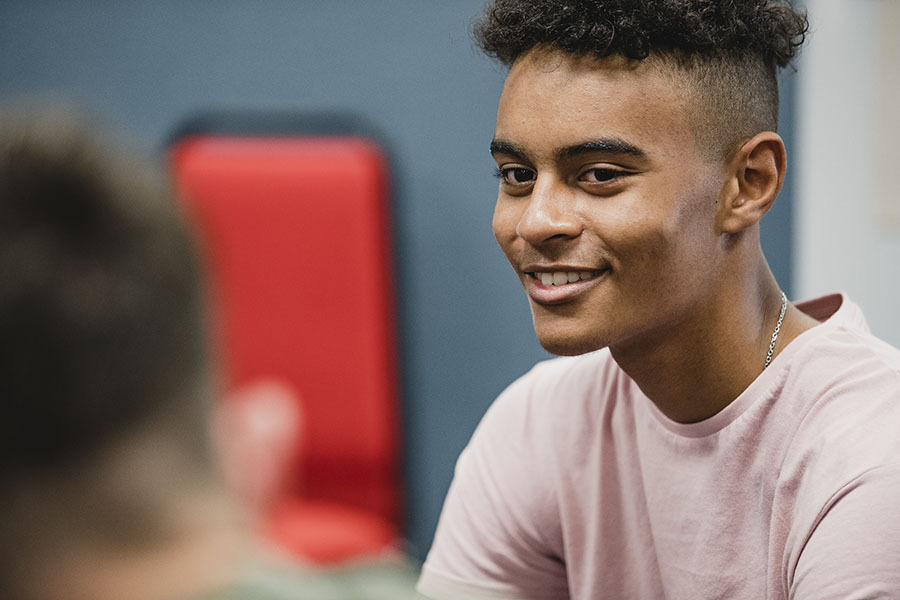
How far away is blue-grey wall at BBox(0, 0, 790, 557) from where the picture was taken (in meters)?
1.90

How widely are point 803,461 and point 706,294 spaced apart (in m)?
0.20

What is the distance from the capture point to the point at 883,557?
81 cm

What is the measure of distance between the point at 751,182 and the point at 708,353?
186 millimetres

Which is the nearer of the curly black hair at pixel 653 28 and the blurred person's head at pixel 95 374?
the blurred person's head at pixel 95 374

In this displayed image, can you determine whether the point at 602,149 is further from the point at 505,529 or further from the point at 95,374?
the point at 95,374

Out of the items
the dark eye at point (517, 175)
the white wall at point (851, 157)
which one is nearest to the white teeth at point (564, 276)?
the dark eye at point (517, 175)

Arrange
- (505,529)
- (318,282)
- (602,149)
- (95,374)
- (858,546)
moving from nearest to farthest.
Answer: (95,374) < (858,546) < (602,149) < (505,529) < (318,282)

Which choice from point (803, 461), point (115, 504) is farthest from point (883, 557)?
point (115, 504)

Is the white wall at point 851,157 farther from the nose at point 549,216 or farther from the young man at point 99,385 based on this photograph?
the young man at point 99,385

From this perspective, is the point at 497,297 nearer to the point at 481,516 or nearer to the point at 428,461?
the point at 428,461

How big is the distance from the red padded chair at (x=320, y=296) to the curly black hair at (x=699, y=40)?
79cm

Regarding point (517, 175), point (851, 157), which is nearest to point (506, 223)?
point (517, 175)

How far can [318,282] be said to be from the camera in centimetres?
183

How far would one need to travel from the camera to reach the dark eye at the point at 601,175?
980mm
